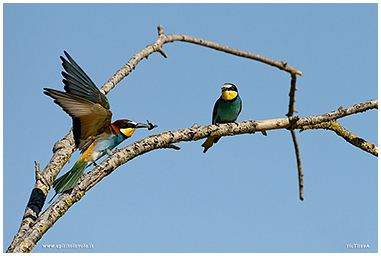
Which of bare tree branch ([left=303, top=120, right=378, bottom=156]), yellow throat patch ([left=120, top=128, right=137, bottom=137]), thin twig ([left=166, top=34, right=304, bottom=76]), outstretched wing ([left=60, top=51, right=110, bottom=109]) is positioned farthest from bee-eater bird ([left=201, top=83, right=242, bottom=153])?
outstretched wing ([left=60, top=51, right=110, bottom=109])

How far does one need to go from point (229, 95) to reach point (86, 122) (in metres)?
2.53

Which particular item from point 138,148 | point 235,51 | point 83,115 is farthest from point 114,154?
point 235,51

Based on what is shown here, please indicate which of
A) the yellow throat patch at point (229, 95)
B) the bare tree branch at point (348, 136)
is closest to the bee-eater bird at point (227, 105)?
the yellow throat patch at point (229, 95)

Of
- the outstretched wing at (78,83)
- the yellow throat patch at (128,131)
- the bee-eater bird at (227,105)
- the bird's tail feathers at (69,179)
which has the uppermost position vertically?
the bee-eater bird at (227,105)

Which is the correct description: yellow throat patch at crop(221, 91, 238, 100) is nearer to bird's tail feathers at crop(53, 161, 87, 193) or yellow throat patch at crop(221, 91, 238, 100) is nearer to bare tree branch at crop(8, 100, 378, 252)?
bare tree branch at crop(8, 100, 378, 252)

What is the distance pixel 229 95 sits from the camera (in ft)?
17.7

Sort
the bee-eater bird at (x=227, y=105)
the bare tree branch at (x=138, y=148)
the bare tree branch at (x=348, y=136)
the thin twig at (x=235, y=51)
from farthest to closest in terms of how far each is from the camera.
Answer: the bee-eater bird at (x=227, y=105)
the bare tree branch at (x=348, y=136)
the thin twig at (x=235, y=51)
the bare tree branch at (x=138, y=148)

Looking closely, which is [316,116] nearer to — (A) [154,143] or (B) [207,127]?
(B) [207,127]

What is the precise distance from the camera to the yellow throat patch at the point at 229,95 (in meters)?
5.33

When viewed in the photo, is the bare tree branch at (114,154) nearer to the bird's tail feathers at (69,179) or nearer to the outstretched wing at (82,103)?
the bird's tail feathers at (69,179)

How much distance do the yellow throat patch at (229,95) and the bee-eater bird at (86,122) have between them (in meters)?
1.93

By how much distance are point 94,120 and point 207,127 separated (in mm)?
1036

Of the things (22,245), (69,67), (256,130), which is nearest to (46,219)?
(22,245)

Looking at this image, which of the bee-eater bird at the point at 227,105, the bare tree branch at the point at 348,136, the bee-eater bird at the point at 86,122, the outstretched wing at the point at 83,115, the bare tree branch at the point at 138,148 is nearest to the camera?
the bare tree branch at the point at 138,148
